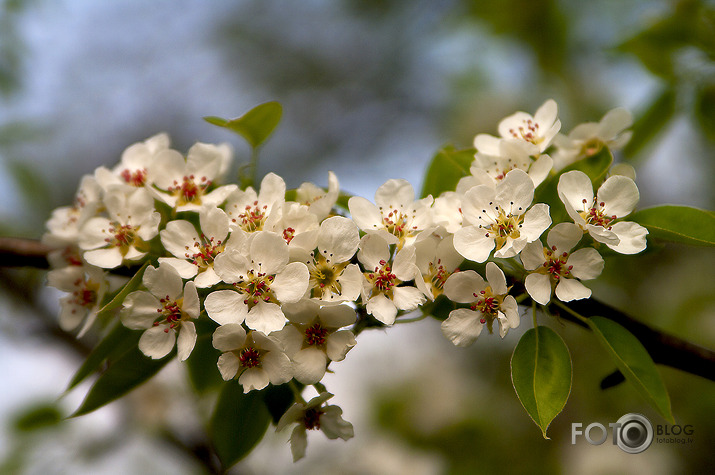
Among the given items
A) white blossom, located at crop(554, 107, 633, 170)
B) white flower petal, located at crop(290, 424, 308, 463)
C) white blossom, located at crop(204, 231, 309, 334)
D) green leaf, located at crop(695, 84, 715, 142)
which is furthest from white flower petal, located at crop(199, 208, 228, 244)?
green leaf, located at crop(695, 84, 715, 142)

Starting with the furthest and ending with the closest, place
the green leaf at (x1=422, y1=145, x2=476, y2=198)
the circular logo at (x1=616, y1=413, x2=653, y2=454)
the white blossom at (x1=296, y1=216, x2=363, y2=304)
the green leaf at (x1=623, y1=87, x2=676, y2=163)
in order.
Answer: the green leaf at (x1=623, y1=87, x2=676, y2=163) < the circular logo at (x1=616, y1=413, x2=653, y2=454) < the green leaf at (x1=422, y1=145, x2=476, y2=198) < the white blossom at (x1=296, y1=216, x2=363, y2=304)

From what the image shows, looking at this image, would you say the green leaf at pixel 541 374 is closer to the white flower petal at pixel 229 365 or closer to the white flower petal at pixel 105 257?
the white flower petal at pixel 229 365

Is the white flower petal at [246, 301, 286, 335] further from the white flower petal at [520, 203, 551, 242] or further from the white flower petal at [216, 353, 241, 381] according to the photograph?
the white flower petal at [520, 203, 551, 242]

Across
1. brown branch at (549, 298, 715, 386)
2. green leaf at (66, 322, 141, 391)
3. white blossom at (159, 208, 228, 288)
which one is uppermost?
white blossom at (159, 208, 228, 288)

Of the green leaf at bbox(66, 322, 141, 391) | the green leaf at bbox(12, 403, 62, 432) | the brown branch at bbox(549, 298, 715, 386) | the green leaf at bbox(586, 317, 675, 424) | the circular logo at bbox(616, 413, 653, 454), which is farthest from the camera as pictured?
the green leaf at bbox(12, 403, 62, 432)

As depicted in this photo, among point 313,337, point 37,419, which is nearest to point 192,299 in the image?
point 313,337

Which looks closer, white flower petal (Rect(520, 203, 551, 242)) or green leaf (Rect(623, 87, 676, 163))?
white flower petal (Rect(520, 203, 551, 242))

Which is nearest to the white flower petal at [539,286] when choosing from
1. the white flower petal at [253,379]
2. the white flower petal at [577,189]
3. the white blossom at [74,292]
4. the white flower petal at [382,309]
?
the white flower petal at [577,189]
